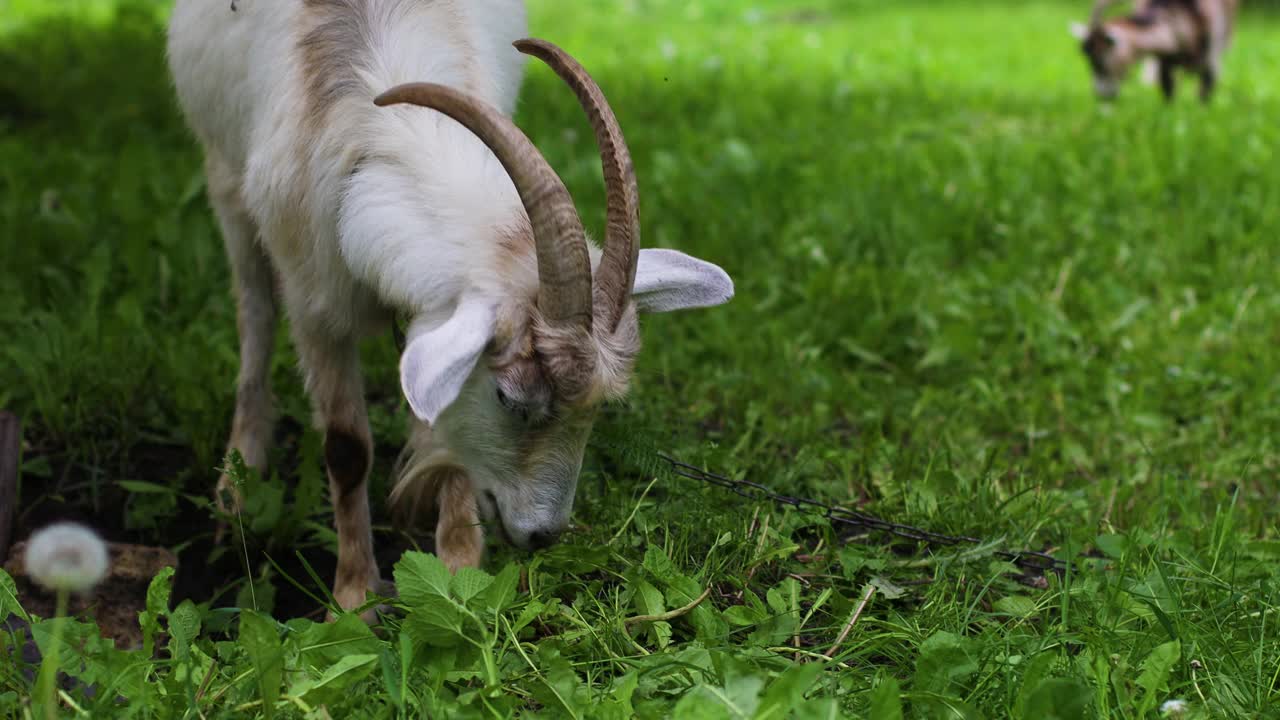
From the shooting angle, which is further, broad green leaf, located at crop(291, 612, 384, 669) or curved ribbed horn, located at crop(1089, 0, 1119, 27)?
curved ribbed horn, located at crop(1089, 0, 1119, 27)

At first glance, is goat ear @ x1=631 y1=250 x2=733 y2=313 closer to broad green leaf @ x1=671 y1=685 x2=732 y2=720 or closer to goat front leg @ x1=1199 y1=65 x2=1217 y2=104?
broad green leaf @ x1=671 y1=685 x2=732 y2=720

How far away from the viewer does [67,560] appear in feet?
7.07

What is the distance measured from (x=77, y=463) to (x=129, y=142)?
281 cm

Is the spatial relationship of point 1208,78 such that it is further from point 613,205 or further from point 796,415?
point 613,205

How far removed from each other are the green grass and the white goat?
10.0 inches

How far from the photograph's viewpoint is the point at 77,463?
3.47 meters

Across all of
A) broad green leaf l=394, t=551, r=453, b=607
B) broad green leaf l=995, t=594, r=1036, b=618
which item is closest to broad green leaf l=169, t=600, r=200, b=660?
broad green leaf l=394, t=551, r=453, b=607

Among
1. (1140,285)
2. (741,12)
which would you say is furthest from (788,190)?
(741,12)

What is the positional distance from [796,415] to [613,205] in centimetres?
153

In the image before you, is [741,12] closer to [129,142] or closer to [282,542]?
[129,142]

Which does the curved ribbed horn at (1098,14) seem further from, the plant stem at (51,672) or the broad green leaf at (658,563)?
the plant stem at (51,672)

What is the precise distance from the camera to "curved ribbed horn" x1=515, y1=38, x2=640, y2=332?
244cm

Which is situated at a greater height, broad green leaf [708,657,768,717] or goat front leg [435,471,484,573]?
broad green leaf [708,657,768,717]

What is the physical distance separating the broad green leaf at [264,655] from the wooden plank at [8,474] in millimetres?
1059
